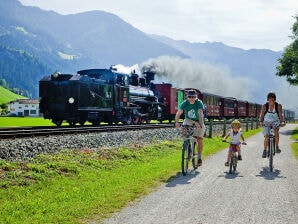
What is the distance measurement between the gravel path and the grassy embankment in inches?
17.2

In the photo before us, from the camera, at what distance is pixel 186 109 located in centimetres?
1084

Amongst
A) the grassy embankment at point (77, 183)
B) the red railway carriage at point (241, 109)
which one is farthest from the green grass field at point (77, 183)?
the red railway carriage at point (241, 109)

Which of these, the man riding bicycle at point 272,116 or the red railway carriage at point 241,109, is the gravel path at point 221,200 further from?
the red railway carriage at point 241,109

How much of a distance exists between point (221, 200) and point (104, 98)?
794 inches

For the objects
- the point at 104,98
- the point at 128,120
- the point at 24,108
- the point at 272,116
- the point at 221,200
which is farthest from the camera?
the point at 24,108

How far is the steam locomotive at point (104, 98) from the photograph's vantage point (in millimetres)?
24234

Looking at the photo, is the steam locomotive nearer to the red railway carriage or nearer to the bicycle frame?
the bicycle frame

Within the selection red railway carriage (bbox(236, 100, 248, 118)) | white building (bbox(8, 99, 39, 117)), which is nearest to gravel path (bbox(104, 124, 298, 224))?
red railway carriage (bbox(236, 100, 248, 118))

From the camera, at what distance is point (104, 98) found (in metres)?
26.9

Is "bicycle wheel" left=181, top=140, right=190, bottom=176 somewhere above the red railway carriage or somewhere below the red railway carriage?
below

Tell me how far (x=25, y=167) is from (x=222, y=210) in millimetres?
5177

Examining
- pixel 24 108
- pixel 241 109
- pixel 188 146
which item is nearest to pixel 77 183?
pixel 188 146

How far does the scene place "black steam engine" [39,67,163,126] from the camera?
24188 mm

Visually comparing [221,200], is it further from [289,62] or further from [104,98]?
[289,62]
